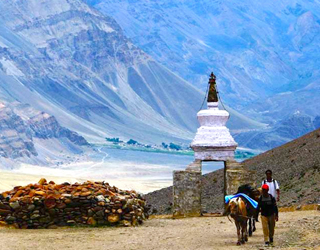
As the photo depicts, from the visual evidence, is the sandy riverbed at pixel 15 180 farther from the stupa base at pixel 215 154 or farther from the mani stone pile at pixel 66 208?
the mani stone pile at pixel 66 208

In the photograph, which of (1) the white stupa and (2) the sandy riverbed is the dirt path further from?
(2) the sandy riverbed

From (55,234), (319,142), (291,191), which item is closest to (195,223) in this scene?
(55,234)

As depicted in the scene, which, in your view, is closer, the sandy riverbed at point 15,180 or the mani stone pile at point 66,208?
the mani stone pile at point 66,208

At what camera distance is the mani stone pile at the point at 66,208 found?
22547 millimetres

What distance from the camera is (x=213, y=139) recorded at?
25.2 meters

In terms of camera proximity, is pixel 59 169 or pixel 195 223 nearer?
pixel 195 223

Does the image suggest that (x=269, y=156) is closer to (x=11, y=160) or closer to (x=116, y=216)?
(x=116, y=216)

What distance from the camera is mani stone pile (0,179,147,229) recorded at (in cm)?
2255

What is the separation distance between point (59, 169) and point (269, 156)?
137759 mm

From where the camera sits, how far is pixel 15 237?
2105 centimetres

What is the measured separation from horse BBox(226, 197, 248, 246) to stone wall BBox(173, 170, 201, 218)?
687 cm

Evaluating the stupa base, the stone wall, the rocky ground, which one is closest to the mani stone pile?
the stone wall

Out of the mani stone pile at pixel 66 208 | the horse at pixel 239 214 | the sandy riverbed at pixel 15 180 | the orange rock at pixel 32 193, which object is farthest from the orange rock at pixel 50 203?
the sandy riverbed at pixel 15 180

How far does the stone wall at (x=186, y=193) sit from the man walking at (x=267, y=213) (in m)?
7.46
